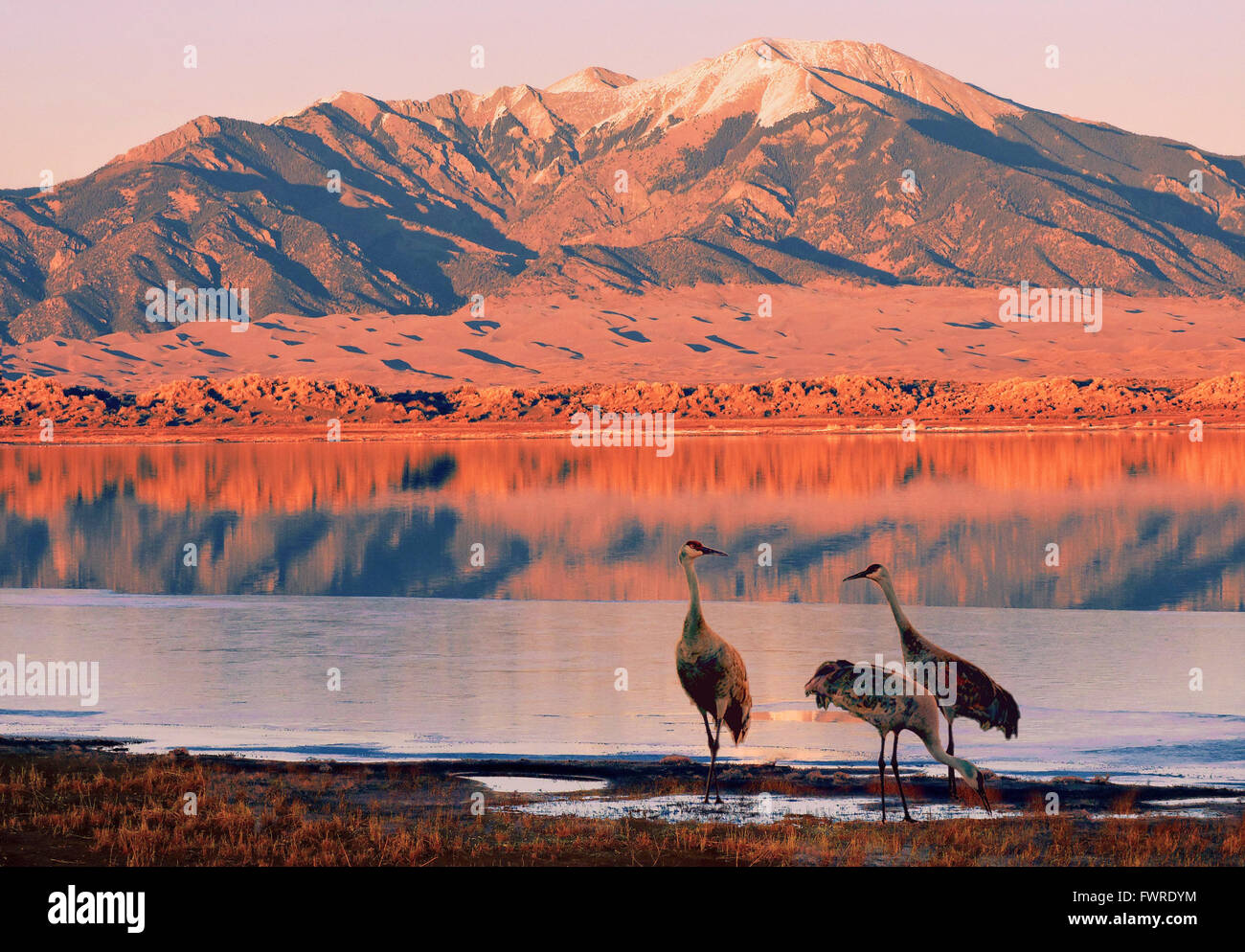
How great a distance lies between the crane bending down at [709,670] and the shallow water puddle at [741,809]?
0.96 ft

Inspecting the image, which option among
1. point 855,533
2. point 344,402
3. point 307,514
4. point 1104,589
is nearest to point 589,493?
point 307,514

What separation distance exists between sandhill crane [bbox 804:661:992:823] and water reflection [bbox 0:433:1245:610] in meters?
19.8

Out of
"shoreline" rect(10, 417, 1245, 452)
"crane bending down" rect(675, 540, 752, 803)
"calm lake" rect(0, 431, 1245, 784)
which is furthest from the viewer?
"shoreline" rect(10, 417, 1245, 452)

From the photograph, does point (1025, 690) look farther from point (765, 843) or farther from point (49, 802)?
point (49, 802)

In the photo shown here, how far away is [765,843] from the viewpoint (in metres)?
13.2

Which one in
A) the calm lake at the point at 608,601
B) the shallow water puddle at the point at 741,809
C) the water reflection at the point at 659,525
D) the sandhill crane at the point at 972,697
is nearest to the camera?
the shallow water puddle at the point at 741,809

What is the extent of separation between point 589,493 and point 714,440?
146 feet

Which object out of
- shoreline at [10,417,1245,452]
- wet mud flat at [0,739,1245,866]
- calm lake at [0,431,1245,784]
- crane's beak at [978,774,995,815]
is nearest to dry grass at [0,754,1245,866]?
wet mud flat at [0,739,1245,866]

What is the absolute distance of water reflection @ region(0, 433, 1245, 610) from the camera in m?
38.4

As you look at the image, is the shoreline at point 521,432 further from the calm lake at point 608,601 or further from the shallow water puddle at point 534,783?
the shallow water puddle at point 534,783

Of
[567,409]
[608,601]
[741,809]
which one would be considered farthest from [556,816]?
[567,409]

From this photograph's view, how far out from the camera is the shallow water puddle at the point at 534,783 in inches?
647

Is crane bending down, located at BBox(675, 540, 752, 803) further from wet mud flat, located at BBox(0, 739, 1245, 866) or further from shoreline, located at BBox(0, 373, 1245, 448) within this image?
shoreline, located at BBox(0, 373, 1245, 448)

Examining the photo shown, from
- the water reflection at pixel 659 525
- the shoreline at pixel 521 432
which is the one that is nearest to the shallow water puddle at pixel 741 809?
the water reflection at pixel 659 525
